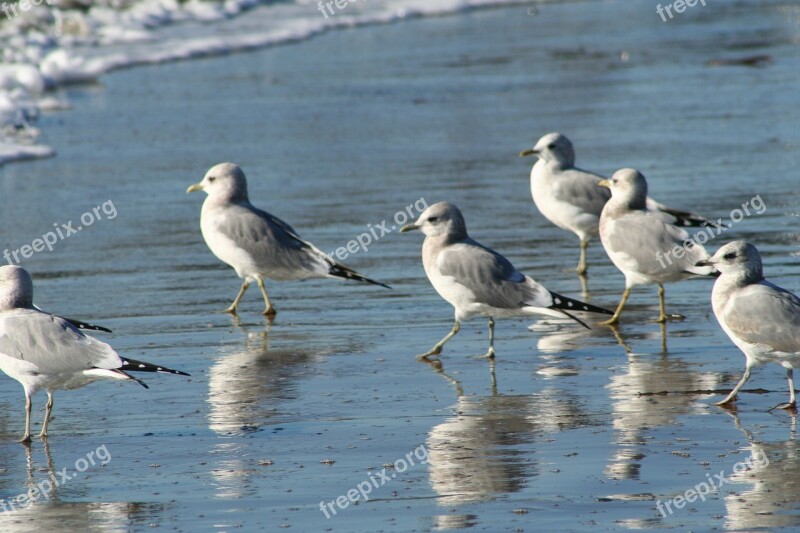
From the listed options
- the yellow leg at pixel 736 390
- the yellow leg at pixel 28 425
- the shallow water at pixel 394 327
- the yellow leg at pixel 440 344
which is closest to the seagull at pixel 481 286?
the yellow leg at pixel 440 344

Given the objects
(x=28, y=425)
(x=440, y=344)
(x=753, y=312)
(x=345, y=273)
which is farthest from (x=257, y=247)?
(x=753, y=312)

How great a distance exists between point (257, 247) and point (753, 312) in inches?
163

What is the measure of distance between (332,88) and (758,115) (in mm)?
6842

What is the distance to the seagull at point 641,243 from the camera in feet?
30.9

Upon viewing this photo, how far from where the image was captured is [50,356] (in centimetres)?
704

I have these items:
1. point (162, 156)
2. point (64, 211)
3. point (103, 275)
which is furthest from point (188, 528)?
point (162, 156)

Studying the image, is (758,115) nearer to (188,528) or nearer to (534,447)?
(534,447)

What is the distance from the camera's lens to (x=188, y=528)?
5574 millimetres

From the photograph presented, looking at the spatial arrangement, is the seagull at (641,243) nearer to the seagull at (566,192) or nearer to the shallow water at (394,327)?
the shallow water at (394,327)

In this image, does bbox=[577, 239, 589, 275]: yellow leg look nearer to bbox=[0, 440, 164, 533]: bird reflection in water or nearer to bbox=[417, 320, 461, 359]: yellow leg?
bbox=[417, 320, 461, 359]: yellow leg

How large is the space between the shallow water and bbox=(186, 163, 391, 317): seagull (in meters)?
0.25

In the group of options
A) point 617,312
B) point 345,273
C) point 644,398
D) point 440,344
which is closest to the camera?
point 644,398

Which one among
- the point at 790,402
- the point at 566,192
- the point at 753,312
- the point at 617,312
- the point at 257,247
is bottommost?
the point at 790,402

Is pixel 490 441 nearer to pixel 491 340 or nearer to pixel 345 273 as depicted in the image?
pixel 491 340
